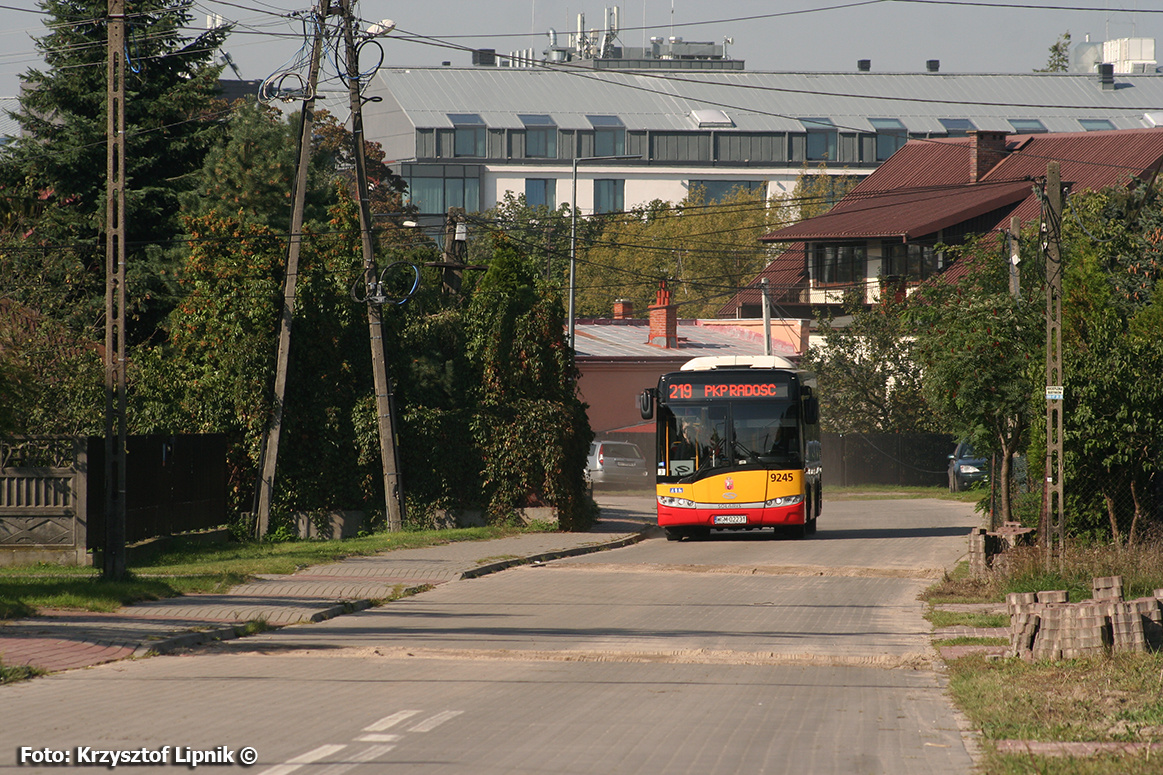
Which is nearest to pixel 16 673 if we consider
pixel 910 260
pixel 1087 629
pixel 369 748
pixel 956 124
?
pixel 369 748

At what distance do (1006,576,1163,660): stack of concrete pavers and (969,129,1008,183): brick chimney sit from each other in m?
54.6

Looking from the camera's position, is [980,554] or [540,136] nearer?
[980,554]

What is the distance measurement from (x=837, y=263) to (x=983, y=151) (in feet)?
30.1

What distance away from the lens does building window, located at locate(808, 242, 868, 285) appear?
6075cm

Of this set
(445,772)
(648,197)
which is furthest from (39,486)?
(648,197)

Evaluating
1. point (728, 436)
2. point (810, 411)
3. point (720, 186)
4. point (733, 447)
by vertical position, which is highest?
point (720, 186)

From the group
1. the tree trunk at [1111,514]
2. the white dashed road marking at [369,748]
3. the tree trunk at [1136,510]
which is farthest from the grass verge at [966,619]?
the white dashed road marking at [369,748]

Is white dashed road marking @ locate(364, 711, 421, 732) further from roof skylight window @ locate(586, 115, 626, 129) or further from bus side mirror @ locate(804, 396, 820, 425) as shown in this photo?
roof skylight window @ locate(586, 115, 626, 129)

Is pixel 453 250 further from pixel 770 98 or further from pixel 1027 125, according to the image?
pixel 1027 125

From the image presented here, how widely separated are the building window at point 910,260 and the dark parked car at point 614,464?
693 inches

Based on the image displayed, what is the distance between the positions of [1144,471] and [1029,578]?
140 inches

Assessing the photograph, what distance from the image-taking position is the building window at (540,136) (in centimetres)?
9375

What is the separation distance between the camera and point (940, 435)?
165 feet

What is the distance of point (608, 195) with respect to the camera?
95.9 m
